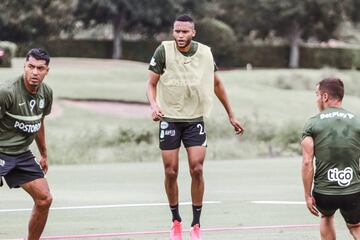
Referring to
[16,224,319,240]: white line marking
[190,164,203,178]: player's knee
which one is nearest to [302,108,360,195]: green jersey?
[190,164,203,178]: player's knee

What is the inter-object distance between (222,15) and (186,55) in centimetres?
7645

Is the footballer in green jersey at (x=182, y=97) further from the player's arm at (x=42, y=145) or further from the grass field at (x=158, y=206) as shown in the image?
the player's arm at (x=42, y=145)

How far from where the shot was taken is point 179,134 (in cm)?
1012

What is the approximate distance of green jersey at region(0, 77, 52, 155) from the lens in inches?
340

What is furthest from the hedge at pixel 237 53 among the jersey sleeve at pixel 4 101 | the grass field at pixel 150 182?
the jersey sleeve at pixel 4 101

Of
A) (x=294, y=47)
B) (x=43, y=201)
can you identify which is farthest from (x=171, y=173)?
(x=294, y=47)

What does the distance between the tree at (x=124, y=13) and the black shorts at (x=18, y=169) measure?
67.2 meters

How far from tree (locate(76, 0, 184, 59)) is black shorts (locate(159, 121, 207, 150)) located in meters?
66.0

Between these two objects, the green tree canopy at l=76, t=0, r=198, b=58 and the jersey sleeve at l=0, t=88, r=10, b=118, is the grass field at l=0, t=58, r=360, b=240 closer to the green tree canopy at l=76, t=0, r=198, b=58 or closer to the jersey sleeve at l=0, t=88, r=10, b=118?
the jersey sleeve at l=0, t=88, r=10, b=118

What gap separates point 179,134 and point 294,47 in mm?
71884

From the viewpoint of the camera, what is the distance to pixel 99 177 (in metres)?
18.8

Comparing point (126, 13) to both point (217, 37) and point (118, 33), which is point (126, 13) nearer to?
point (118, 33)

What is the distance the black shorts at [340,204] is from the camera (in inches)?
312

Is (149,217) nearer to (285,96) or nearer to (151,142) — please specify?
(151,142)
